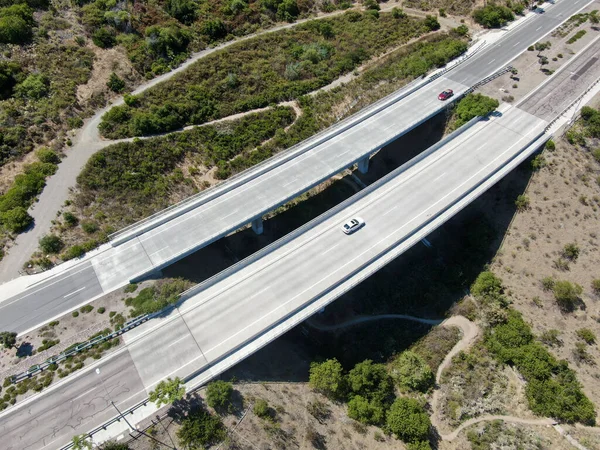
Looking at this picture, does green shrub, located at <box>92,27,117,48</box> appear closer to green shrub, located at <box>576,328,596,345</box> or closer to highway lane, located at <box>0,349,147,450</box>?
highway lane, located at <box>0,349,147,450</box>

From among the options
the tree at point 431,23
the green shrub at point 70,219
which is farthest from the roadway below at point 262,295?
the tree at point 431,23

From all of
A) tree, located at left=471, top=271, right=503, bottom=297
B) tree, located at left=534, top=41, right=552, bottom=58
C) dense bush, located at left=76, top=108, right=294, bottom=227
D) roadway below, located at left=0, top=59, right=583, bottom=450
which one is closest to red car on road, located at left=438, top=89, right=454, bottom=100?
roadway below, located at left=0, top=59, right=583, bottom=450

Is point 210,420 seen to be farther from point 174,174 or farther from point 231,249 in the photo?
point 174,174

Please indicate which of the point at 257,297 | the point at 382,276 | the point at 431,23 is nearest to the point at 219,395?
the point at 257,297

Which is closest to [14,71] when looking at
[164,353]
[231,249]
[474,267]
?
[231,249]

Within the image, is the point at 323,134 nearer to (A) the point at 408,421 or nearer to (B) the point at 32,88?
(A) the point at 408,421
